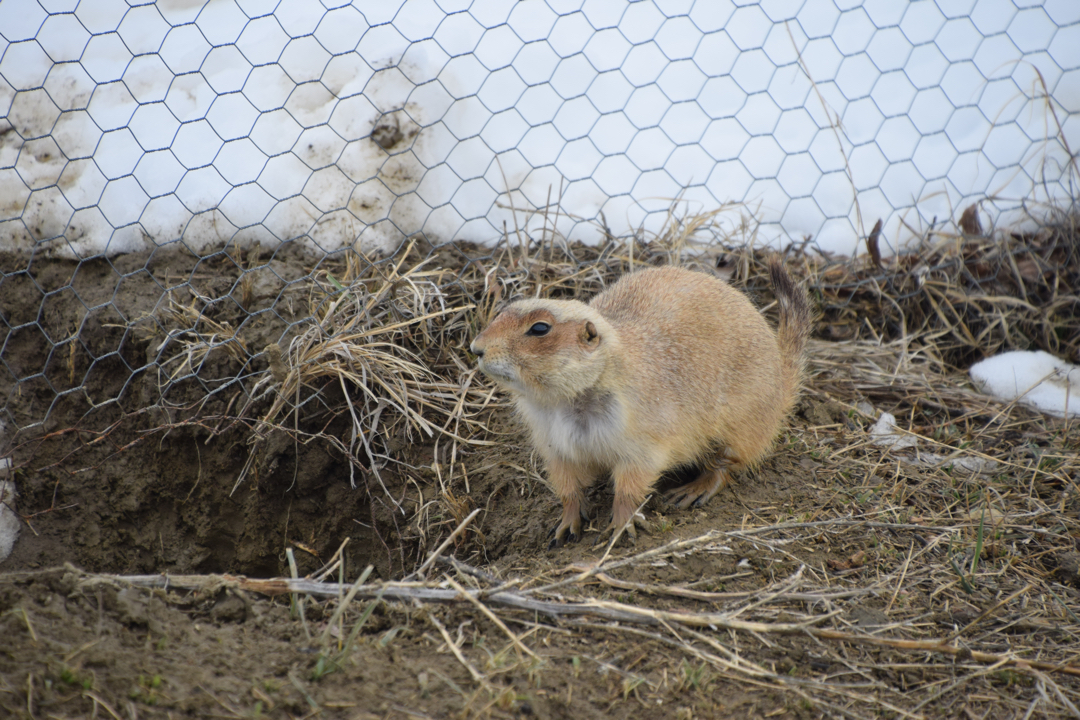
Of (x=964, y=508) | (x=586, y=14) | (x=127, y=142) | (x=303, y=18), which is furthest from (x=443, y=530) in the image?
(x=586, y=14)

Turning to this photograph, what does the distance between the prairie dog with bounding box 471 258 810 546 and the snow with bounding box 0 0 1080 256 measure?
4.88 feet

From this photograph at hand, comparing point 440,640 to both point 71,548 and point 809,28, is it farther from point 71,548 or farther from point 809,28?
point 809,28

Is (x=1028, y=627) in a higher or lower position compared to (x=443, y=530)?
higher

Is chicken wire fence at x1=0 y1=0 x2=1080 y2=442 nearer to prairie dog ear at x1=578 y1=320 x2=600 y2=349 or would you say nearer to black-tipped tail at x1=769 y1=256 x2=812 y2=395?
black-tipped tail at x1=769 y1=256 x2=812 y2=395

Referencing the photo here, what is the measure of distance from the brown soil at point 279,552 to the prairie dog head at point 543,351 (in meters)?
0.66

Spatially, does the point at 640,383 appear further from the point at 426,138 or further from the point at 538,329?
the point at 426,138

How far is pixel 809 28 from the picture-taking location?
19.4 ft

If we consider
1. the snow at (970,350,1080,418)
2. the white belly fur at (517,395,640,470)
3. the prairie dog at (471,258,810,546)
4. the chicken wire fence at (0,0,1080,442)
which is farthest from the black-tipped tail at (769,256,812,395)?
the snow at (970,350,1080,418)

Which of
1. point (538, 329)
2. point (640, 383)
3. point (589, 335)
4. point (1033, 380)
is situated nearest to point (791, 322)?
point (640, 383)

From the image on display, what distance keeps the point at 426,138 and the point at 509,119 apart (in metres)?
0.61

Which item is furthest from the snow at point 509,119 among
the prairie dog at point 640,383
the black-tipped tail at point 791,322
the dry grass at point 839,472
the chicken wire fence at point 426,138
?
the prairie dog at point 640,383

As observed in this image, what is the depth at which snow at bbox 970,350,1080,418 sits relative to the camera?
4266mm

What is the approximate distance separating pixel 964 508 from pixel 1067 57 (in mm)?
4421

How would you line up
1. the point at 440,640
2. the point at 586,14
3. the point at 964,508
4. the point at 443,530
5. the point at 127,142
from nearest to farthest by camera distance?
the point at 440,640
the point at 964,508
the point at 443,530
the point at 127,142
the point at 586,14
